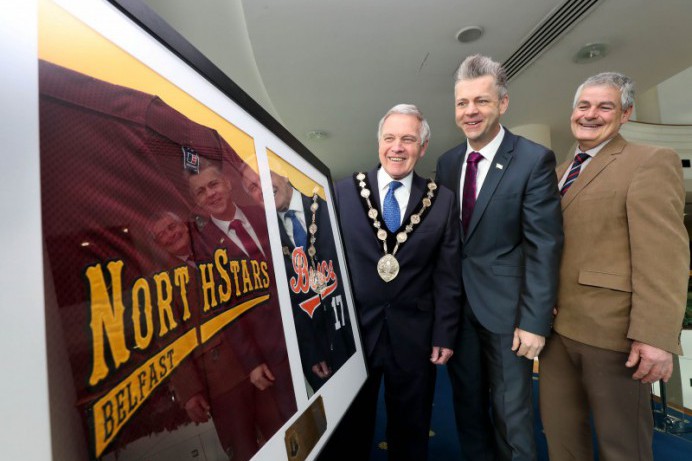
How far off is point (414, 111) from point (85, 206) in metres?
1.21

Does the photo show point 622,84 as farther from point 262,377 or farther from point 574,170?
point 262,377

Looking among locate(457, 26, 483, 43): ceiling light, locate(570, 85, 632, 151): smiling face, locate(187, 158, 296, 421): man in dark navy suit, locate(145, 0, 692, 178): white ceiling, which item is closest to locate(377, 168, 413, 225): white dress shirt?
locate(570, 85, 632, 151): smiling face

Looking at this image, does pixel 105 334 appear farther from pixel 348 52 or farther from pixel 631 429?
pixel 348 52

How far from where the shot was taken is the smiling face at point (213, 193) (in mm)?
398

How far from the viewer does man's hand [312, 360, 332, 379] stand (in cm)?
58

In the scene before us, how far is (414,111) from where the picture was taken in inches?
51.6

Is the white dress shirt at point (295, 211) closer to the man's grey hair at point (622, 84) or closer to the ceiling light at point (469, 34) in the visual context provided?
the man's grey hair at point (622, 84)

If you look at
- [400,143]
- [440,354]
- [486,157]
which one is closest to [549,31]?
[486,157]

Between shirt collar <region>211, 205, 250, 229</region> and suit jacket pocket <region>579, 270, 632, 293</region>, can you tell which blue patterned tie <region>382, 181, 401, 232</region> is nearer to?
suit jacket pocket <region>579, 270, 632, 293</region>

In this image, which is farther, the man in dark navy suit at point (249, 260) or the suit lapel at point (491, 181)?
the suit lapel at point (491, 181)

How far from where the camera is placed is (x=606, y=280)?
1251 mm

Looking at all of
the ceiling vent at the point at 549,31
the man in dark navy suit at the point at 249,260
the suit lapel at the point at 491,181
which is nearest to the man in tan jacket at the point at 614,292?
the suit lapel at the point at 491,181

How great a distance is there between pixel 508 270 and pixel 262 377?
1153 mm

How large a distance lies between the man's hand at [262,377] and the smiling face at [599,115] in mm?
1539
